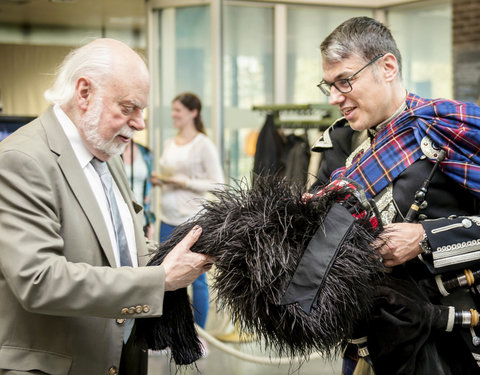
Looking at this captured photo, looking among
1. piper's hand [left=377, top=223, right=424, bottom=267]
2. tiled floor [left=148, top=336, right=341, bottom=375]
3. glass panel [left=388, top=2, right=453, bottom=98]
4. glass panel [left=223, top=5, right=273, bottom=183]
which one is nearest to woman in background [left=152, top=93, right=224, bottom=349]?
tiled floor [left=148, top=336, right=341, bottom=375]

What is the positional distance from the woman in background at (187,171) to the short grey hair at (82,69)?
9.91 feet

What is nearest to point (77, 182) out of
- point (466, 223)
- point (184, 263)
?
point (184, 263)

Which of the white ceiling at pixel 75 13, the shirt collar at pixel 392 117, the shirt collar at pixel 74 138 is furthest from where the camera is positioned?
the white ceiling at pixel 75 13

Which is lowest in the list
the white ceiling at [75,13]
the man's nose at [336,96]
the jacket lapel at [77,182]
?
the jacket lapel at [77,182]

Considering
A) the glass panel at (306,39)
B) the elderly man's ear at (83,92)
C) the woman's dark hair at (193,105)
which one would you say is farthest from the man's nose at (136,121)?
the glass panel at (306,39)

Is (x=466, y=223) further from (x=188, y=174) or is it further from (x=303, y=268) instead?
(x=188, y=174)

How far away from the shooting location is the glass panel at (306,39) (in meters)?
8.32

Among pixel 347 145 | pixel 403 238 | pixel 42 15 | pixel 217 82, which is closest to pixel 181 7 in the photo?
pixel 217 82

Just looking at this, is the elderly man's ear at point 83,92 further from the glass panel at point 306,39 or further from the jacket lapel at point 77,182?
the glass panel at point 306,39

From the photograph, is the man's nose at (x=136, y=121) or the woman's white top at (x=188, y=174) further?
the woman's white top at (x=188, y=174)

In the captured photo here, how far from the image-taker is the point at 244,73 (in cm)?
819

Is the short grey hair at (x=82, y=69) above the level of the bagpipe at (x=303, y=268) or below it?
above

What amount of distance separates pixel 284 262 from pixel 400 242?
370 millimetres

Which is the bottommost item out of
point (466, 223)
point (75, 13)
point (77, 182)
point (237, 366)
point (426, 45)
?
point (237, 366)
